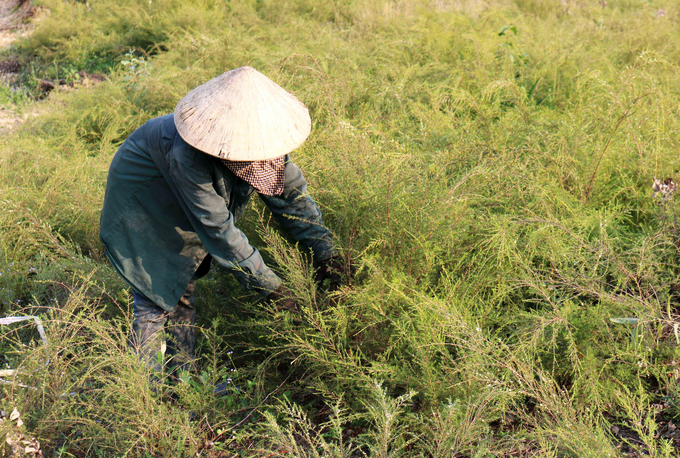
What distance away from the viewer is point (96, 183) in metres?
3.37

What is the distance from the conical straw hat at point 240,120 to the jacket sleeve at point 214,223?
131 mm

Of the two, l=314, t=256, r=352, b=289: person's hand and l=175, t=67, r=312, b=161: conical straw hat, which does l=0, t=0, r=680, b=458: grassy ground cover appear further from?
l=175, t=67, r=312, b=161: conical straw hat

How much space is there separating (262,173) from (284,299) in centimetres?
51

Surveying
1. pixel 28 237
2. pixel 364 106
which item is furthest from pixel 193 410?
pixel 364 106

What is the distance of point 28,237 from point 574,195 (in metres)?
3.09

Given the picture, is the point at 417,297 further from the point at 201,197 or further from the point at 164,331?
the point at 164,331

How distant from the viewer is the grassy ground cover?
180 cm

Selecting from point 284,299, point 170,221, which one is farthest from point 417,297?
point 170,221

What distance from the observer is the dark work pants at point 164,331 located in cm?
216

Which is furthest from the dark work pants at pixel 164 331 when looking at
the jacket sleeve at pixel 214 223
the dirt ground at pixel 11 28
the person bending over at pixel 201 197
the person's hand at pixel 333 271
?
the dirt ground at pixel 11 28

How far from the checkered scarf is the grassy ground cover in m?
0.20

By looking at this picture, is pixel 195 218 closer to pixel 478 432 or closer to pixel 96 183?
pixel 478 432

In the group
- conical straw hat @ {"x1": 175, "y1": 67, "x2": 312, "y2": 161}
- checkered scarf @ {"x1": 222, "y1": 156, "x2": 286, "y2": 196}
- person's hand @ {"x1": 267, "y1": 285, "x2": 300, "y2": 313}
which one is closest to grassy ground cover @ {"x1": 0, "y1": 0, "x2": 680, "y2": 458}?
person's hand @ {"x1": 267, "y1": 285, "x2": 300, "y2": 313}

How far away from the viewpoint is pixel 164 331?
2406 millimetres
